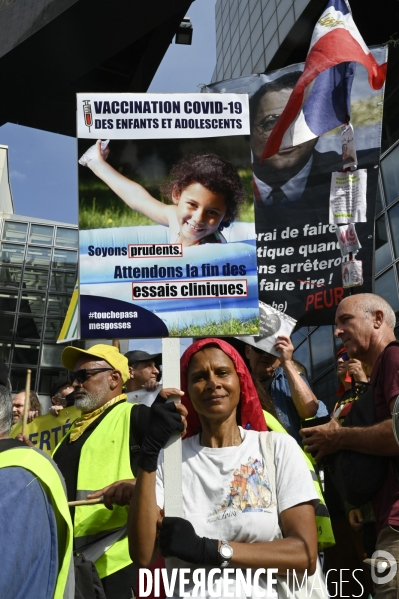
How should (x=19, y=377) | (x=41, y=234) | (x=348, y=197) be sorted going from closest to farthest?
(x=348, y=197) < (x=19, y=377) < (x=41, y=234)

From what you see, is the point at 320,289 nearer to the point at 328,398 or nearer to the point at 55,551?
the point at 55,551

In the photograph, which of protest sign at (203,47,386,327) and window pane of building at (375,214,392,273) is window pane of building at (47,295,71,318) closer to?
window pane of building at (375,214,392,273)

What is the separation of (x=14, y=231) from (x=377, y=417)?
66.0 feet

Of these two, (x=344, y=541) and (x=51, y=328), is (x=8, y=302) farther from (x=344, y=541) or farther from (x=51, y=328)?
(x=344, y=541)

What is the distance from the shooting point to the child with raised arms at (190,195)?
10.8ft

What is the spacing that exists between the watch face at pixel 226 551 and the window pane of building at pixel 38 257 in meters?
19.2

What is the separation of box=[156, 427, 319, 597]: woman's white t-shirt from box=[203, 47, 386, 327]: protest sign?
107 inches

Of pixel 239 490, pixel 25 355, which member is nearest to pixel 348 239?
pixel 239 490

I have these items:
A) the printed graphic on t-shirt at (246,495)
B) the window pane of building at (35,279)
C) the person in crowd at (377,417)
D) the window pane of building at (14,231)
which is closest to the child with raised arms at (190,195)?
the person in crowd at (377,417)

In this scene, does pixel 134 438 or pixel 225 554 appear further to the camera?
pixel 134 438

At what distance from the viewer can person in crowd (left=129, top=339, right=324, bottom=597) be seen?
258 centimetres

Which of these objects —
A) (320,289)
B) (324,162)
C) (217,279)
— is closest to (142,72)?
(324,162)

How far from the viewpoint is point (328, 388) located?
47.3 ft

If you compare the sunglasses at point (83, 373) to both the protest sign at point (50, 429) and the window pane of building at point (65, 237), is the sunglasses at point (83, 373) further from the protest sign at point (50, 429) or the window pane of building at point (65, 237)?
the window pane of building at point (65, 237)
